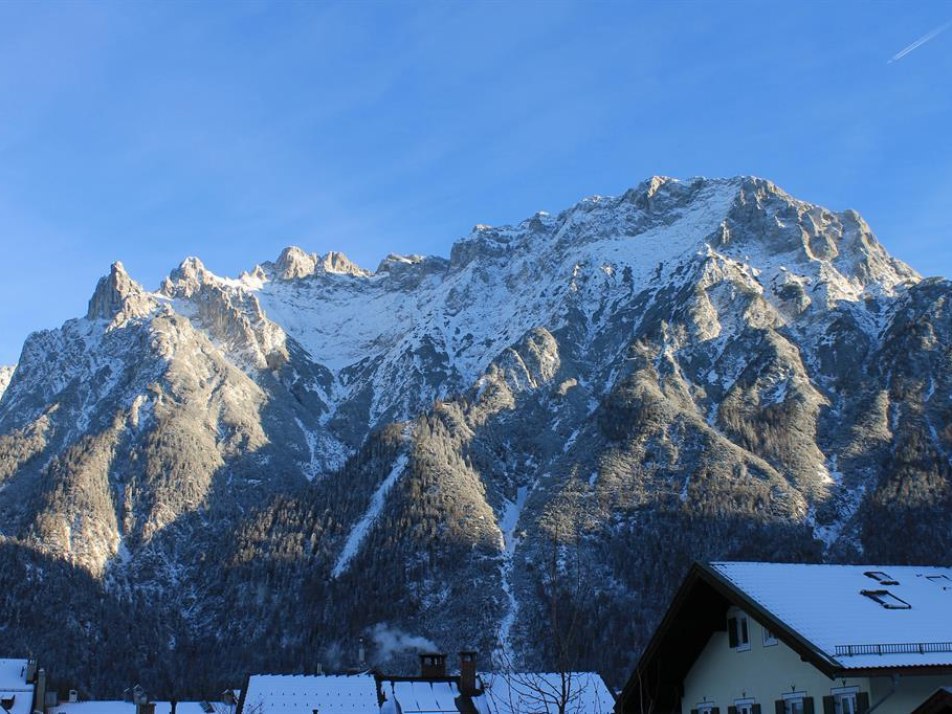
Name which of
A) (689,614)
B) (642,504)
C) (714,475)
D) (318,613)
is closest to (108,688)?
(318,613)

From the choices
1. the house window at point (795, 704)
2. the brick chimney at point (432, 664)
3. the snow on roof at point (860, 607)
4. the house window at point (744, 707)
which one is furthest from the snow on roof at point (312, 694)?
the snow on roof at point (860, 607)

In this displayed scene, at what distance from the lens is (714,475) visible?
199000 mm

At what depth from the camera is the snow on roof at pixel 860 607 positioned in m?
22.5

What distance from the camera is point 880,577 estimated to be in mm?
26406

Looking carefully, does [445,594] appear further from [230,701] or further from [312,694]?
[312,694]

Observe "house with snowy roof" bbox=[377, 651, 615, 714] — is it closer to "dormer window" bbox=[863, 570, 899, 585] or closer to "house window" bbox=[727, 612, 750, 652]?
"house window" bbox=[727, 612, 750, 652]

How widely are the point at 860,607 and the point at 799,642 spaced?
225 centimetres

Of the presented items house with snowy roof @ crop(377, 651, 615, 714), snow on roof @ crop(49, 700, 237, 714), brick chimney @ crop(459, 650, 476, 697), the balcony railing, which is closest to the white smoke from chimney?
snow on roof @ crop(49, 700, 237, 714)

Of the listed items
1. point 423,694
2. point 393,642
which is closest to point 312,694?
point 423,694

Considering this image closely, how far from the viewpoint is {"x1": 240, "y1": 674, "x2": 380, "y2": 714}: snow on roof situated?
66.3m

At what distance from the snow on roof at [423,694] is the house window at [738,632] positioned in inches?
1680

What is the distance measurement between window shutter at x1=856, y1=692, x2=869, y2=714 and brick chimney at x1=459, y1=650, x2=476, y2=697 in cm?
4928

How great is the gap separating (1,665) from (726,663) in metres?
83.7

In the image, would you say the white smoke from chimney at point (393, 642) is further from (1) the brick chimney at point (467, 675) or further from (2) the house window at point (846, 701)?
(2) the house window at point (846, 701)
